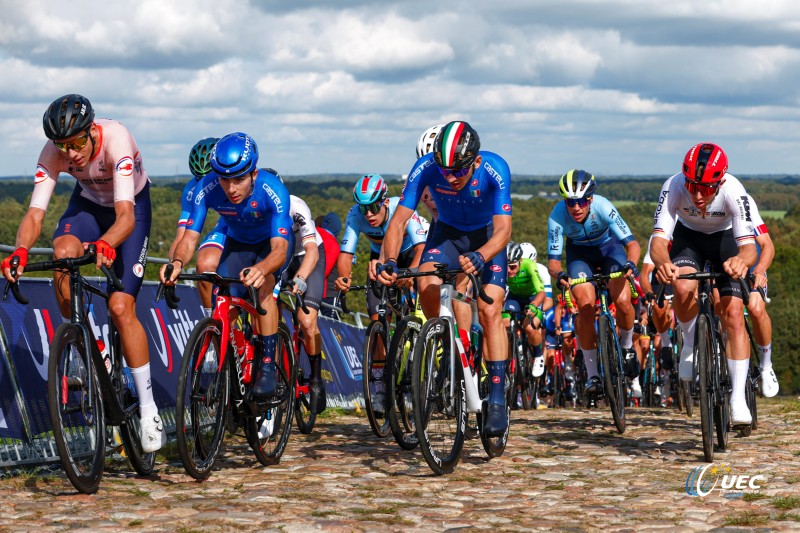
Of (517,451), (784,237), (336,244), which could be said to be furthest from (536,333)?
(784,237)

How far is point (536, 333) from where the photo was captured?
51.1ft

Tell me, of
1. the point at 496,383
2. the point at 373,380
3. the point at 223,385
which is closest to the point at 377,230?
the point at 373,380

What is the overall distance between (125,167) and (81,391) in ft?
5.00

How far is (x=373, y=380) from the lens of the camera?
404 inches

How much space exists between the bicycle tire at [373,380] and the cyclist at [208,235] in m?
1.55

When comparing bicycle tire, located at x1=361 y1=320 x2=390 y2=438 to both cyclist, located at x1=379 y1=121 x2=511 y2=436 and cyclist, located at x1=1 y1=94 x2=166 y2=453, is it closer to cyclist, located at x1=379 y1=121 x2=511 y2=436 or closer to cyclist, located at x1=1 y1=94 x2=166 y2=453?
cyclist, located at x1=379 y1=121 x2=511 y2=436

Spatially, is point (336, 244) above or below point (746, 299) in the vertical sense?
above

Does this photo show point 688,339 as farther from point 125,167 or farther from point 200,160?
point 125,167

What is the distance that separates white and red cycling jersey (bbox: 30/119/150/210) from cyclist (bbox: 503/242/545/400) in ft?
28.0

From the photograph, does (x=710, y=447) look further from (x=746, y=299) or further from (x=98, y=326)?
(x=98, y=326)

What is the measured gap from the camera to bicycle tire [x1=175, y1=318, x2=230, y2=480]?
22.4 ft

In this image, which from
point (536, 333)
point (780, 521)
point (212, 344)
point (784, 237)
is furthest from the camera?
point (784, 237)

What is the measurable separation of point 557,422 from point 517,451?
2.59m

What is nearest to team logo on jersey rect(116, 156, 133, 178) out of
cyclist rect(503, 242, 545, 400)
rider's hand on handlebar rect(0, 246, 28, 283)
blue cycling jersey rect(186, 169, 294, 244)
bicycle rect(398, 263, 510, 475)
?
rider's hand on handlebar rect(0, 246, 28, 283)
